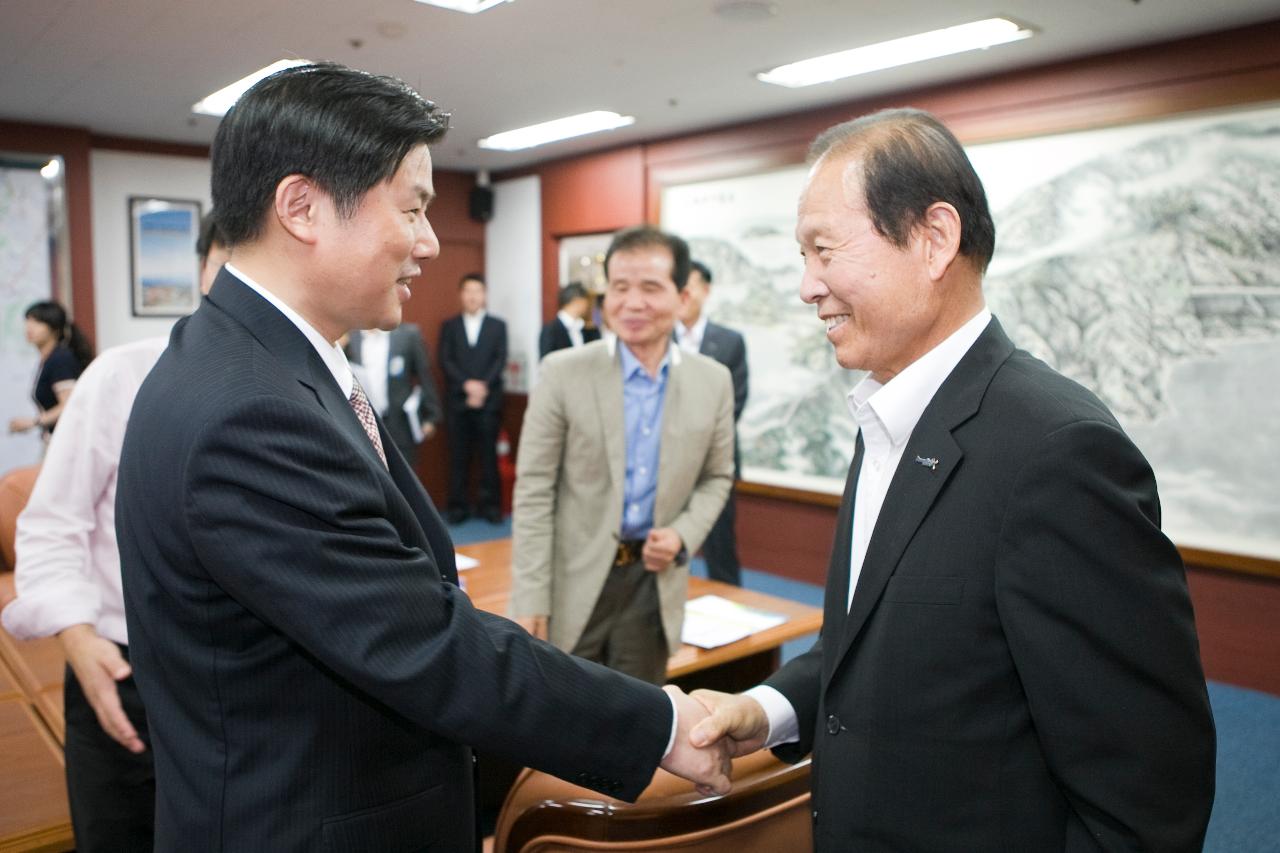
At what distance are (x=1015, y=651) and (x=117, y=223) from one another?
8.17 meters

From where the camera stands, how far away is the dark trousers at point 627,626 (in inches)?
100

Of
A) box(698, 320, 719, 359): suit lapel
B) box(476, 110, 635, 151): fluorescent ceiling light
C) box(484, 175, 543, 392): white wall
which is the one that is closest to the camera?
box(698, 320, 719, 359): suit lapel

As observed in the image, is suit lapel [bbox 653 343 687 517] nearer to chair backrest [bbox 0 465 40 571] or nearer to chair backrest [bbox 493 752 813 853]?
chair backrest [bbox 493 752 813 853]

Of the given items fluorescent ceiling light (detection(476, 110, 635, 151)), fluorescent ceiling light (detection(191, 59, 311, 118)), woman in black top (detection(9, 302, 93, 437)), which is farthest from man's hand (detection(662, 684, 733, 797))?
woman in black top (detection(9, 302, 93, 437))

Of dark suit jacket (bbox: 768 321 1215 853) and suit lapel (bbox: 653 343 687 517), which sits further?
suit lapel (bbox: 653 343 687 517)

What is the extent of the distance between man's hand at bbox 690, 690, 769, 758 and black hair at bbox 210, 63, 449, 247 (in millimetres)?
834

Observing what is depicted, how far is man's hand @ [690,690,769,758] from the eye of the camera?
130 centimetres

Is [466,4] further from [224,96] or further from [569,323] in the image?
[569,323]

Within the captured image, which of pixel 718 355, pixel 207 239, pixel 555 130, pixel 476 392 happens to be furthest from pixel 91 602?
pixel 476 392

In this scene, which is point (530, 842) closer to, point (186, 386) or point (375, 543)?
point (375, 543)

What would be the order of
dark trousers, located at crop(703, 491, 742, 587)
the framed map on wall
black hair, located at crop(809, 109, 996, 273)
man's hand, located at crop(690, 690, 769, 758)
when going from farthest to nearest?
1. dark trousers, located at crop(703, 491, 742, 587)
2. the framed map on wall
3. man's hand, located at crop(690, 690, 769, 758)
4. black hair, located at crop(809, 109, 996, 273)

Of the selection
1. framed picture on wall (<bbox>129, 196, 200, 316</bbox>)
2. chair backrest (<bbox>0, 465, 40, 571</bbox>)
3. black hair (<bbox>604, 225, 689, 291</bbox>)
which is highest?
framed picture on wall (<bbox>129, 196, 200, 316</bbox>)

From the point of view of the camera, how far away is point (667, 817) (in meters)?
1.08

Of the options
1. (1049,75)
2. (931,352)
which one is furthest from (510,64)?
(931,352)
